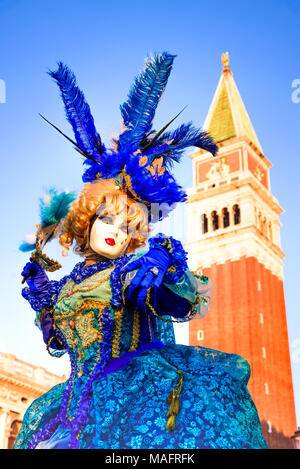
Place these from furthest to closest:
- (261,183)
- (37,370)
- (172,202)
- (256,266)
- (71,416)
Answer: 1. (261,183)
2. (256,266)
3. (37,370)
4. (172,202)
5. (71,416)

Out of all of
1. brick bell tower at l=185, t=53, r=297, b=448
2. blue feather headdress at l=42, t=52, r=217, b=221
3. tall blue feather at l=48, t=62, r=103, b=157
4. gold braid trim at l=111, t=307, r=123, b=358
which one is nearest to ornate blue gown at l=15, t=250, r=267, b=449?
gold braid trim at l=111, t=307, r=123, b=358

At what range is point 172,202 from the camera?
3.10 metres

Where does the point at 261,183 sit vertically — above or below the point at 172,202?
above

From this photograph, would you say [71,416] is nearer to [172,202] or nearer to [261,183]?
[172,202]

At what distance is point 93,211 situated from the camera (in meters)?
3.17

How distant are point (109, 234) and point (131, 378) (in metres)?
0.92

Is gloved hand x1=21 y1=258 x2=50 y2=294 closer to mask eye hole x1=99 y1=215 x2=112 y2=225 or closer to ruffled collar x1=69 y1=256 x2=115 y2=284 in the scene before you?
ruffled collar x1=69 y1=256 x2=115 y2=284

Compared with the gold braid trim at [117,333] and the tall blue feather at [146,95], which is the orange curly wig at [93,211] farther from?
the gold braid trim at [117,333]

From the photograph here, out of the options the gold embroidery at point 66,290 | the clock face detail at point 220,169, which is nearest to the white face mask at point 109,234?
the gold embroidery at point 66,290

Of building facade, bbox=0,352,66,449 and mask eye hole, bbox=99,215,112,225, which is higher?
building facade, bbox=0,352,66,449

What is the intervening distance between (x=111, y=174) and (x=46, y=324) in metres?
1.01

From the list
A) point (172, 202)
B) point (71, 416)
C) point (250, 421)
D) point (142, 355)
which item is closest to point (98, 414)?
point (71, 416)

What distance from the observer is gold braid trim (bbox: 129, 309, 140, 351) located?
2.84 metres
